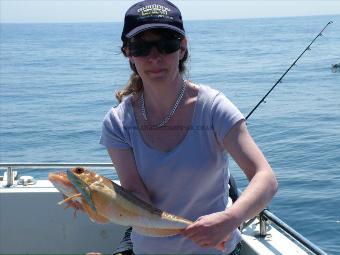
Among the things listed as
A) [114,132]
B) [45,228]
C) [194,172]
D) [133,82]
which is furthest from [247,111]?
[194,172]

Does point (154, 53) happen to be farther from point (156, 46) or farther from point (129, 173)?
point (129, 173)

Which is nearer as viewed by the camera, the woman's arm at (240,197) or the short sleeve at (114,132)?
the woman's arm at (240,197)

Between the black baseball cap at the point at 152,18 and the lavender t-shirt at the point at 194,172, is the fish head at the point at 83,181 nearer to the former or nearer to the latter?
the lavender t-shirt at the point at 194,172

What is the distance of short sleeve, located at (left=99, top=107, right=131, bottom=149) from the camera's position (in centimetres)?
250

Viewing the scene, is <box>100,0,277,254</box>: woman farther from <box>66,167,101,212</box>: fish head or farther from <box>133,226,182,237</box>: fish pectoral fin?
<box>66,167,101,212</box>: fish head

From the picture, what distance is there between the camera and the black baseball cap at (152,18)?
2309 millimetres

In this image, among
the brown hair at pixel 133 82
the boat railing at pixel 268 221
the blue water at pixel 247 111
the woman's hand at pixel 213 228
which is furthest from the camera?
the blue water at pixel 247 111

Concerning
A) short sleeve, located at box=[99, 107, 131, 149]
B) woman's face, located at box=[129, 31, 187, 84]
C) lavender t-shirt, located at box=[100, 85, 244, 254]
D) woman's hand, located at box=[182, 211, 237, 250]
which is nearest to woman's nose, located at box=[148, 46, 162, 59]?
woman's face, located at box=[129, 31, 187, 84]

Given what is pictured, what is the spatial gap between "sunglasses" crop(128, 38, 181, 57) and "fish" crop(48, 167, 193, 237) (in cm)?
49

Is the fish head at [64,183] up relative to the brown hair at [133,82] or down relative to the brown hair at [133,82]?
down

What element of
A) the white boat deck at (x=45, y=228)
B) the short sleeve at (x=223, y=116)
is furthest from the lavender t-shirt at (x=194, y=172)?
the white boat deck at (x=45, y=228)

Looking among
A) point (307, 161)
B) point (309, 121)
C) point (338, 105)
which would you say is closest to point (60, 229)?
point (307, 161)

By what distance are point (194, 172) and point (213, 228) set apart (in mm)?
336

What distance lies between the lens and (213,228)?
207 cm
